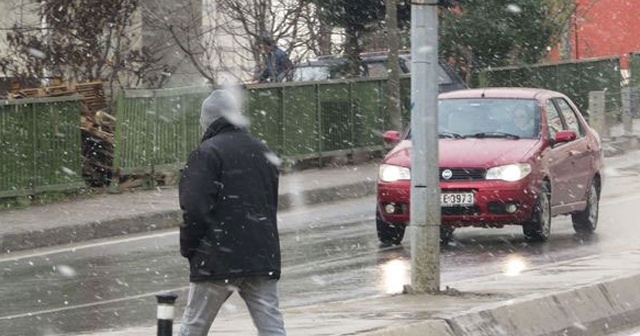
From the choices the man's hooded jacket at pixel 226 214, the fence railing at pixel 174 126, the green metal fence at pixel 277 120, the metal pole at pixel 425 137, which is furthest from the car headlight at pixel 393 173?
the man's hooded jacket at pixel 226 214

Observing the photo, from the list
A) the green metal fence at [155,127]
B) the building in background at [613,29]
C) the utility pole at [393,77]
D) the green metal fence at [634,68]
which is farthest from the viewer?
the building in background at [613,29]

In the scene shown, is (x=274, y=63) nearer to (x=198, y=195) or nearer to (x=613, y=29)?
(x=198, y=195)

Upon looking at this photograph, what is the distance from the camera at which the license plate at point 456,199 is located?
1584cm

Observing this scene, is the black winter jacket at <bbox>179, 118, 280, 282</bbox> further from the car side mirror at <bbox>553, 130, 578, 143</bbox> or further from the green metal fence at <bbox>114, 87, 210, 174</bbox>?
the green metal fence at <bbox>114, 87, 210, 174</bbox>

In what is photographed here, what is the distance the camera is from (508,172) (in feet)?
52.3

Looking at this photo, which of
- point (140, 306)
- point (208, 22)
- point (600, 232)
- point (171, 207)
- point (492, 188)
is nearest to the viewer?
point (140, 306)

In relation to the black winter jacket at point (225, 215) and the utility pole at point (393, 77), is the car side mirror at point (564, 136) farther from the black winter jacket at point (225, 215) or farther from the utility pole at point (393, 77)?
the utility pole at point (393, 77)

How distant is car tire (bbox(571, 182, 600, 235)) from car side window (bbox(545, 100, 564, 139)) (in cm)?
83

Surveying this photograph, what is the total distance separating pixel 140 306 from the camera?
41.3ft

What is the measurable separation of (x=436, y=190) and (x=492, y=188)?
443 centimetres

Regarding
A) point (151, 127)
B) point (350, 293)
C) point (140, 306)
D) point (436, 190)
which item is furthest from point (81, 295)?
point (151, 127)

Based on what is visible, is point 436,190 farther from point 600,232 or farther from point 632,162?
point 632,162

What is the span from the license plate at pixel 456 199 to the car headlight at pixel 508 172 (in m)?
0.28

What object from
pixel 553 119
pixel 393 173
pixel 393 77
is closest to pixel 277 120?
pixel 393 77
